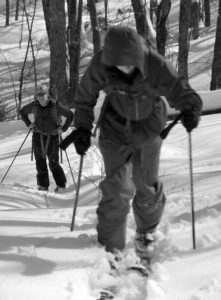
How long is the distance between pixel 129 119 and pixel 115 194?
0.50 m

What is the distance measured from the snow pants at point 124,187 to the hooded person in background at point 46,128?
4439 millimetres

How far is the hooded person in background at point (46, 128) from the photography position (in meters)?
7.76

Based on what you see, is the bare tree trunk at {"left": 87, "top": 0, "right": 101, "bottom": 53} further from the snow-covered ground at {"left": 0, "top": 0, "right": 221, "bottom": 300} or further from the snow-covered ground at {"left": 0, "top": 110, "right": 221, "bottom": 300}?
the snow-covered ground at {"left": 0, "top": 110, "right": 221, "bottom": 300}

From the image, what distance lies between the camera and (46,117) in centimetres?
780

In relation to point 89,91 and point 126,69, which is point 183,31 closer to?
point 89,91

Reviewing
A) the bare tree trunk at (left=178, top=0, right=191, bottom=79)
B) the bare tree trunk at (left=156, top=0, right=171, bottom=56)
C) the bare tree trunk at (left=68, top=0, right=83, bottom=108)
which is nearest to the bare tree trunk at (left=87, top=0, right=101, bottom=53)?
the bare tree trunk at (left=68, top=0, right=83, bottom=108)

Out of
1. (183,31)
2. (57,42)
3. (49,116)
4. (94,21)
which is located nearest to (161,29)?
(183,31)

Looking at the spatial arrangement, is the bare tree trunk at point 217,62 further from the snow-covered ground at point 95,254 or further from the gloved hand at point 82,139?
the gloved hand at point 82,139

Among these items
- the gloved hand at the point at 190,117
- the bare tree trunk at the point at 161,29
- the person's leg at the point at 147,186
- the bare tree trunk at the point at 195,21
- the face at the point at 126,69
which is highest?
Result: the face at the point at 126,69

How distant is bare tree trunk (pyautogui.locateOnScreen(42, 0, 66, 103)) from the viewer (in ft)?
38.8

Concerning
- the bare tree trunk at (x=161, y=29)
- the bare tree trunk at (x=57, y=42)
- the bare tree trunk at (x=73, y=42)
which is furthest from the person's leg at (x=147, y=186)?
the bare tree trunk at (x=73, y=42)

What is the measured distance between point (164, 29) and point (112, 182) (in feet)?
39.5

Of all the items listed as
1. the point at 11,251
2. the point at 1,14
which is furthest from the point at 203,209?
the point at 1,14

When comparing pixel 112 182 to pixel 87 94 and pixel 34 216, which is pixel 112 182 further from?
pixel 34 216
